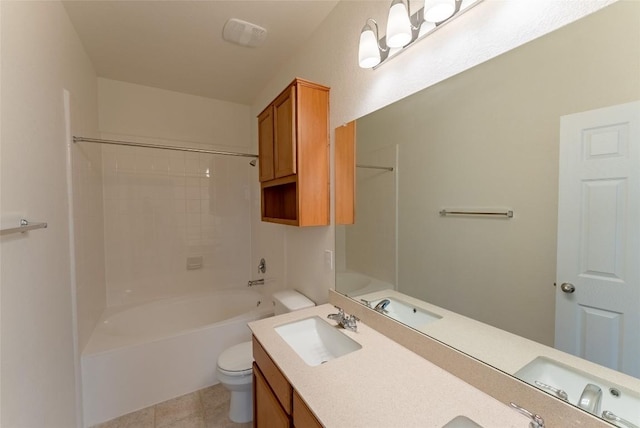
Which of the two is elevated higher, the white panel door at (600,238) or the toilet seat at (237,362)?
the white panel door at (600,238)

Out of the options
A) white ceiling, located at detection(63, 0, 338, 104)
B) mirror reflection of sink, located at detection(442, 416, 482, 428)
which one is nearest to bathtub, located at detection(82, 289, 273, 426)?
mirror reflection of sink, located at detection(442, 416, 482, 428)

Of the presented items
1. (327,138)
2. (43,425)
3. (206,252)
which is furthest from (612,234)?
(206,252)

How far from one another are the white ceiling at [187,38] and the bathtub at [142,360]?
7.24 ft

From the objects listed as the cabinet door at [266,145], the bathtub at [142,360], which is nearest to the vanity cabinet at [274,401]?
the bathtub at [142,360]

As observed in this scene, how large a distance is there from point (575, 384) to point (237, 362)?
5.57 feet

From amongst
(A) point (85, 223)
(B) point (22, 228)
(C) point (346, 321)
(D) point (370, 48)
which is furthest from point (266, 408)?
(A) point (85, 223)

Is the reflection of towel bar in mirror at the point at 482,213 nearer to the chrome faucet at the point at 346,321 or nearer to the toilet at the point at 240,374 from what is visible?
the chrome faucet at the point at 346,321

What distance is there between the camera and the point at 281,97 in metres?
1.70

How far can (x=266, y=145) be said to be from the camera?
2.00 meters

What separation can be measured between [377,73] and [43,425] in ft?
7.48

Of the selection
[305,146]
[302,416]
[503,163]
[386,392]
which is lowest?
[302,416]

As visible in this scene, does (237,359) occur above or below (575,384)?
below

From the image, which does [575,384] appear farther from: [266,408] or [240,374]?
[240,374]

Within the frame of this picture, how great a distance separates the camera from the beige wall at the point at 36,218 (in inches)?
37.3
